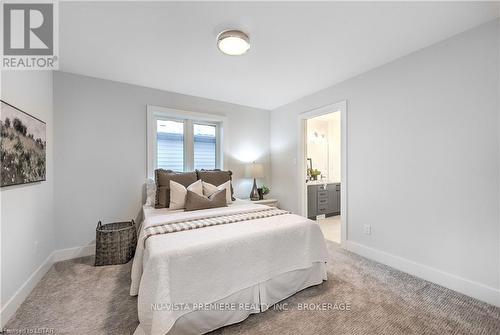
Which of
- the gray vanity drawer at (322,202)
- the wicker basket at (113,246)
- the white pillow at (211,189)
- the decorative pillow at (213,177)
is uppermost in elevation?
the decorative pillow at (213,177)

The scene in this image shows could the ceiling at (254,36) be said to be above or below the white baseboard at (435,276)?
above

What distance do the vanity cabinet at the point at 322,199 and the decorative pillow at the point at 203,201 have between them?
2.21 metres

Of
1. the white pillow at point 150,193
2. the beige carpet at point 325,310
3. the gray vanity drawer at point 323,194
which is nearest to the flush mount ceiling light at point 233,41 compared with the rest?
the white pillow at point 150,193

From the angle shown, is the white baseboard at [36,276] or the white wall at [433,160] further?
the white wall at [433,160]

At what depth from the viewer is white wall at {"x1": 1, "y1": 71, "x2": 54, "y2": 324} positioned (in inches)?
61.9

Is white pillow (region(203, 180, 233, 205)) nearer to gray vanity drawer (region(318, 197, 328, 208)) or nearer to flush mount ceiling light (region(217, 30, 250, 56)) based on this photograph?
flush mount ceiling light (region(217, 30, 250, 56))

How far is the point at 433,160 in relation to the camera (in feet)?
6.84

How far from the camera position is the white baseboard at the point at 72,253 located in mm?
2568

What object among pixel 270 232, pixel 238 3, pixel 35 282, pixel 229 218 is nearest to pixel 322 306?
pixel 270 232

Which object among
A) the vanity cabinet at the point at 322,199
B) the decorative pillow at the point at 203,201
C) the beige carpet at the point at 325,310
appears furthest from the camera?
the vanity cabinet at the point at 322,199

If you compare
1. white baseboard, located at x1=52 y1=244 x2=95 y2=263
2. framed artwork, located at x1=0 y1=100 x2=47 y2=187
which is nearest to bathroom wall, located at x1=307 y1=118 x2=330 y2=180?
white baseboard, located at x1=52 y1=244 x2=95 y2=263

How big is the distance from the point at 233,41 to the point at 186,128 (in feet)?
6.77

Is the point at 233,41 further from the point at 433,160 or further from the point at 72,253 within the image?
the point at 72,253

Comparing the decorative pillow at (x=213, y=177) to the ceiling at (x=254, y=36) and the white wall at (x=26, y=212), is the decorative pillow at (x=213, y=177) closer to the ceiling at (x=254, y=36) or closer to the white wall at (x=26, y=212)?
the ceiling at (x=254, y=36)
